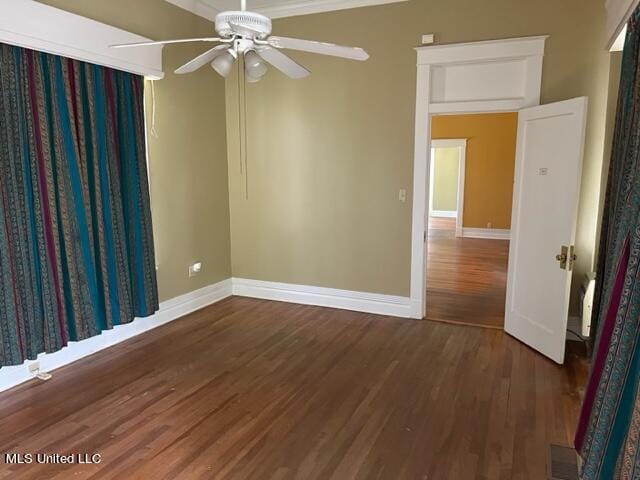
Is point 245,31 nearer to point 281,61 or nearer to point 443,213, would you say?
point 281,61

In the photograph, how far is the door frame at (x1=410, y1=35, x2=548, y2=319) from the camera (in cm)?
399

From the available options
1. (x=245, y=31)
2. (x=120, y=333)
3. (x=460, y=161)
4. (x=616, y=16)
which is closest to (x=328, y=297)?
(x=120, y=333)

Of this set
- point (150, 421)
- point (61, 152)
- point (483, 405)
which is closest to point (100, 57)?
point (61, 152)

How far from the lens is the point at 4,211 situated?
2920mm

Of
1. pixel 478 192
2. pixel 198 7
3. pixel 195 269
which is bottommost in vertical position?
pixel 195 269

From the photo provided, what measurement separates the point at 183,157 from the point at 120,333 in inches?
71.6

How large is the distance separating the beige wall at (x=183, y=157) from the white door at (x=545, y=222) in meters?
3.15

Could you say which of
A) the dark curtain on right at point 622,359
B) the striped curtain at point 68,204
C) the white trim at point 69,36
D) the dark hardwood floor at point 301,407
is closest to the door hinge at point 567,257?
the dark hardwood floor at point 301,407

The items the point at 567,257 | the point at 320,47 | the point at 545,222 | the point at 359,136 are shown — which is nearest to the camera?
the point at 320,47

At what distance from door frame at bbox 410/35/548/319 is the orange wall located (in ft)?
17.4

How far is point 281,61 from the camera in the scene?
2553 mm

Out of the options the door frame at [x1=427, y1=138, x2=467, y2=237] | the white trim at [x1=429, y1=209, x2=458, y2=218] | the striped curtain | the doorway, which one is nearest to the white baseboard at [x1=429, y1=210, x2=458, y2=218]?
the white trim at [x1=429, y1=209, x2=458, y2=218]

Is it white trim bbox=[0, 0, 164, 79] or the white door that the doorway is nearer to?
the white door

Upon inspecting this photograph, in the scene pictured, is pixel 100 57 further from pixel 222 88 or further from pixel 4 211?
pixel 222 88
